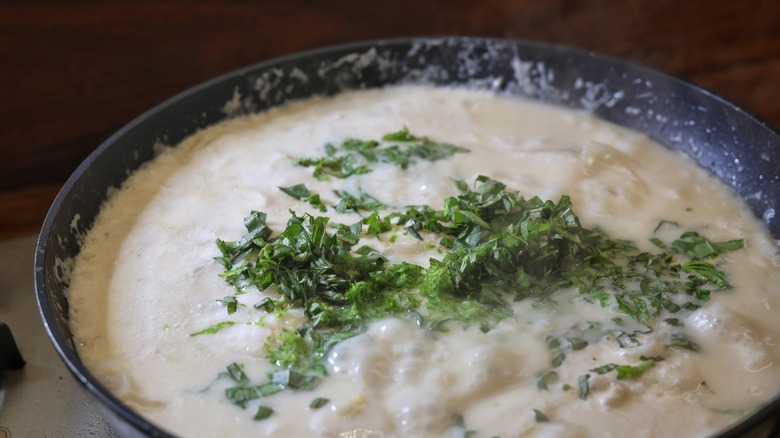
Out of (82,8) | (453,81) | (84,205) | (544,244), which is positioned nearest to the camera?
(544,244)

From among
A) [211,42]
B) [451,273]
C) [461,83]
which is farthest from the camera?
[211,42]

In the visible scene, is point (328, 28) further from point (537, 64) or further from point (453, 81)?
point (537, 64)

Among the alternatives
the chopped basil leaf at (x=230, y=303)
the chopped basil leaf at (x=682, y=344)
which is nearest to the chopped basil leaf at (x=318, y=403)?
the chopped basil leaf at (x=230, y=303)

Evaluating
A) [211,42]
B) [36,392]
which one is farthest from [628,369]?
[211,42]

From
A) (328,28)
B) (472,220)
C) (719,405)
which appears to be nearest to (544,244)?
(472,220)

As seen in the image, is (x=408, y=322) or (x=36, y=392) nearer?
(x=408, y=322)

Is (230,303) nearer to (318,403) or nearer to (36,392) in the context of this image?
(318,403)

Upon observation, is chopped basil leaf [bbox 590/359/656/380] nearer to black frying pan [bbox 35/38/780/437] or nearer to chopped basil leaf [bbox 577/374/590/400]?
chopped basil leaf [bbox 577/374/590/400]

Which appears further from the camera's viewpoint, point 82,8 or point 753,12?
point 753,12
